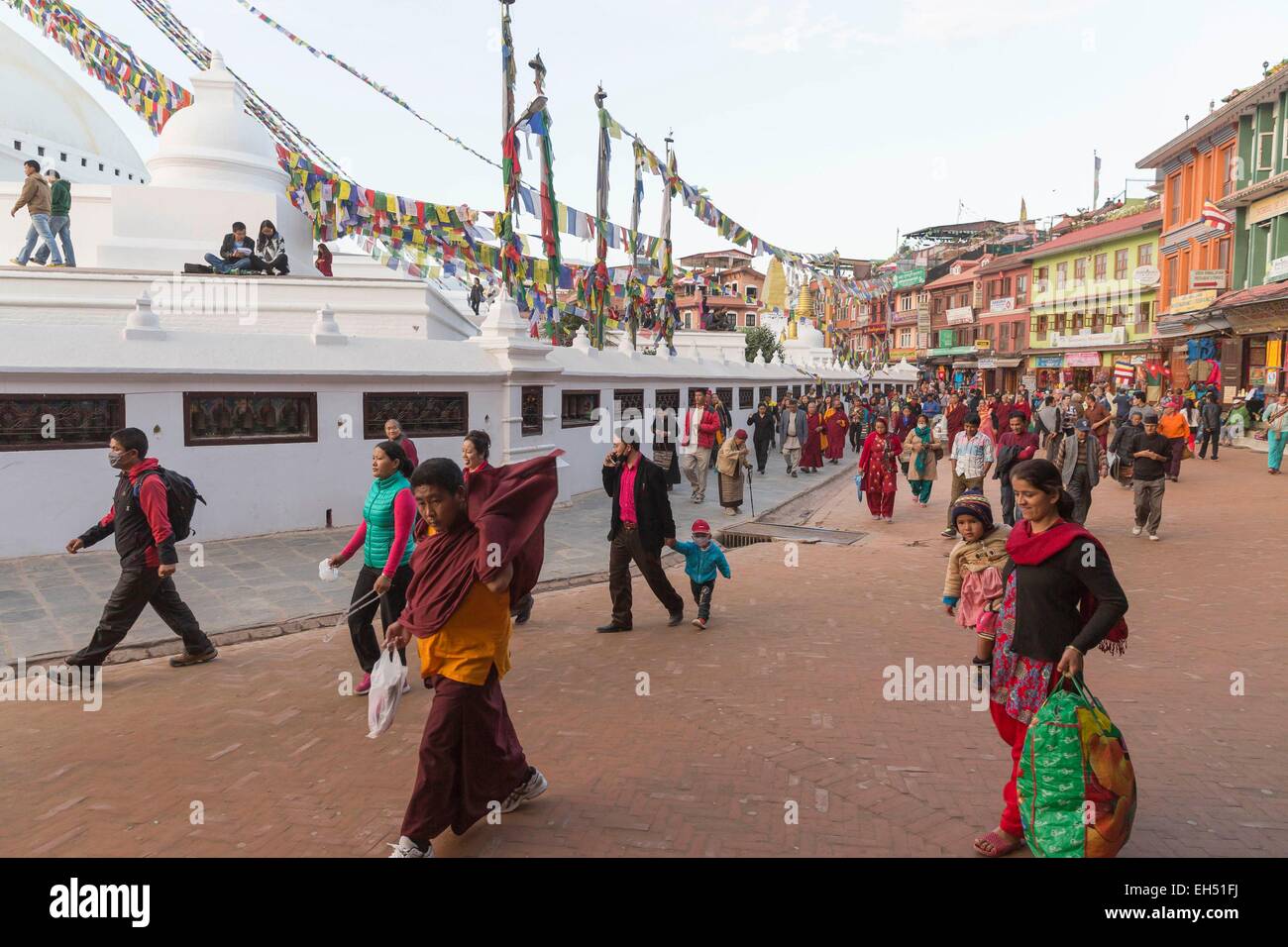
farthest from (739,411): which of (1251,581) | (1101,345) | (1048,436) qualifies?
(1101,345)

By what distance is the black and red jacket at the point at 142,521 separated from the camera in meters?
5.74

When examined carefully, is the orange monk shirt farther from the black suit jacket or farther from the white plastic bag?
the black suit jacket

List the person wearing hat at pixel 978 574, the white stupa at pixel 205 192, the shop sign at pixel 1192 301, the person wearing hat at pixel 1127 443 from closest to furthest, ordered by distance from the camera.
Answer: the person wearing hat at pixel 978 574
the person wearing hat at pixel 1127 443
the white stupa at pixel 205 192
the shop sign at pixel 1192 301

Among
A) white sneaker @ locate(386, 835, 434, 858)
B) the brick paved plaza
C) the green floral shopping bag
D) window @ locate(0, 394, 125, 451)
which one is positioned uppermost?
window @ locate(0, 394, 125, 451)

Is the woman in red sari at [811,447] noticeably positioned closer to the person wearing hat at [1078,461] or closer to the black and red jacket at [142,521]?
the person wearing hat at [1078,461]

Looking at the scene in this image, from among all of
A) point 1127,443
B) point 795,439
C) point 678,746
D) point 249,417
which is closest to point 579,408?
point 795,439

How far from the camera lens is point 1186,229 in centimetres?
3002

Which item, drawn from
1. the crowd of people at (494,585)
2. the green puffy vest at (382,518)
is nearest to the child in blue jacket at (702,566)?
the crowd of people at (494,585)

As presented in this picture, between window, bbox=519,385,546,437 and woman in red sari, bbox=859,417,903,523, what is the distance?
482 centimetres

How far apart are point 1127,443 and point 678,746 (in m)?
10.5

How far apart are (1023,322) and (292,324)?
43.1 m

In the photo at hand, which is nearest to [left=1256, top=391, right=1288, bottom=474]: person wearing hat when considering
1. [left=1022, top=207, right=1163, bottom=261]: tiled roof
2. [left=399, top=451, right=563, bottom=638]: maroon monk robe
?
[left=399, top=451, right=563, bottom=638]: maroon monk robe

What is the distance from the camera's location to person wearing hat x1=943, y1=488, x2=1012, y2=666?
3.87 m

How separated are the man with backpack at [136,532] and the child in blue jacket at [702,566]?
3.64 meters
